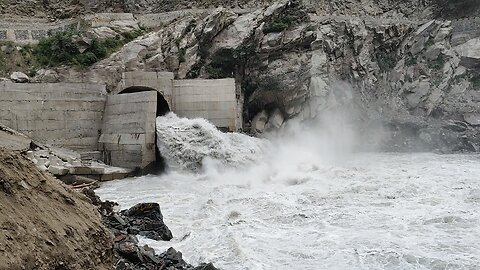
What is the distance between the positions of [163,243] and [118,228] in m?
0.89

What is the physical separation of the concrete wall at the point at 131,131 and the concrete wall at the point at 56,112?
650 millimetres

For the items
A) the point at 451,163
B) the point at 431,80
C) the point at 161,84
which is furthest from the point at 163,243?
the point at 431,80

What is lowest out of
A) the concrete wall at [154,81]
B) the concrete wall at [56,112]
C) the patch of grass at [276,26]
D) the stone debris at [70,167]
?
the stone debris at [70,167]

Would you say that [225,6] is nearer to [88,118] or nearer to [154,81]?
[154,81]

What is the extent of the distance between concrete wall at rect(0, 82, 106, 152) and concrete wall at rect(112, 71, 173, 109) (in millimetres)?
1689

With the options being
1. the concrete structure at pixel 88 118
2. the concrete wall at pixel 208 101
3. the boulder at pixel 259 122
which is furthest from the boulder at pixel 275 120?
the concrete structure at pixel 88 118

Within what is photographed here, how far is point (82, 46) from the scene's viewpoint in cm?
2130

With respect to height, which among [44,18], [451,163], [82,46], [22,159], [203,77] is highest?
[44,18]

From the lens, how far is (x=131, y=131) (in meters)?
17.2

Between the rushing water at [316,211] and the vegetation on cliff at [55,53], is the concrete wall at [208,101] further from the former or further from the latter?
→ the vegetation on cliff at [55,53]

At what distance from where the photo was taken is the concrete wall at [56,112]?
55.0ft

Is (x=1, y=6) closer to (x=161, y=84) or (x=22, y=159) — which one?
(x=161, y=84)

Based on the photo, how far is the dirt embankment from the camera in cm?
455

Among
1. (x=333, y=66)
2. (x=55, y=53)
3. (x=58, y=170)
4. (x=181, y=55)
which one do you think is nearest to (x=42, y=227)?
(x=58, y=170)
